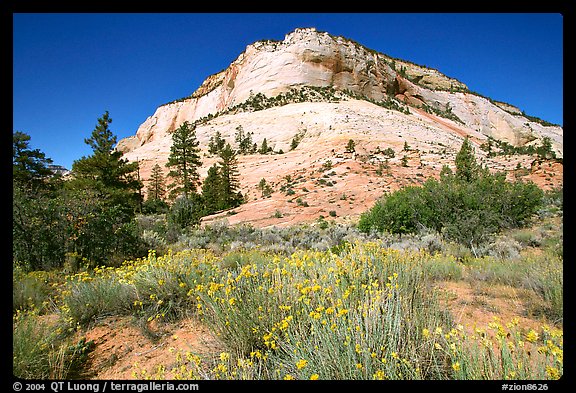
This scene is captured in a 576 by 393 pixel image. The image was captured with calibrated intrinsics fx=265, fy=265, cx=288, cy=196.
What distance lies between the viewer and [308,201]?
60.8ft

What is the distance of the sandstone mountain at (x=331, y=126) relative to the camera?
20516mm

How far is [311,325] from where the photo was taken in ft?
6.82

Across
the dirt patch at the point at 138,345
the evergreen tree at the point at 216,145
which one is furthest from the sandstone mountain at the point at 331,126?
the dirt patch at the point at 138,345

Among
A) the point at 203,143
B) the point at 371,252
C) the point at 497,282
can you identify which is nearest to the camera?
the point at 371,252

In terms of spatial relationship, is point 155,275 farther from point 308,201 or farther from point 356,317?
point 308,201

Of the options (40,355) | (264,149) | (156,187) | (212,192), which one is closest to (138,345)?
(40,355)

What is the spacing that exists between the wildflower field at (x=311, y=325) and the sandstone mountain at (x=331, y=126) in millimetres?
11387

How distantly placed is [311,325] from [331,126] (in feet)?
128

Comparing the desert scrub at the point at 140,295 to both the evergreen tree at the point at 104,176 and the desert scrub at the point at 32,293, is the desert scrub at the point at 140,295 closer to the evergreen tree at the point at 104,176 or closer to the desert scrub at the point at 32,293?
the desert scrub at the point at 32,293

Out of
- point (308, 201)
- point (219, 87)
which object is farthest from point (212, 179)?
point (219, 87)

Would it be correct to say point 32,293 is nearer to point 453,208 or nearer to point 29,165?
point 453,208

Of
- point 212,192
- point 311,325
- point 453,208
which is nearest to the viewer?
point 311,325

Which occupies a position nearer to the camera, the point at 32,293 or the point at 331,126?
the point at 32,293
